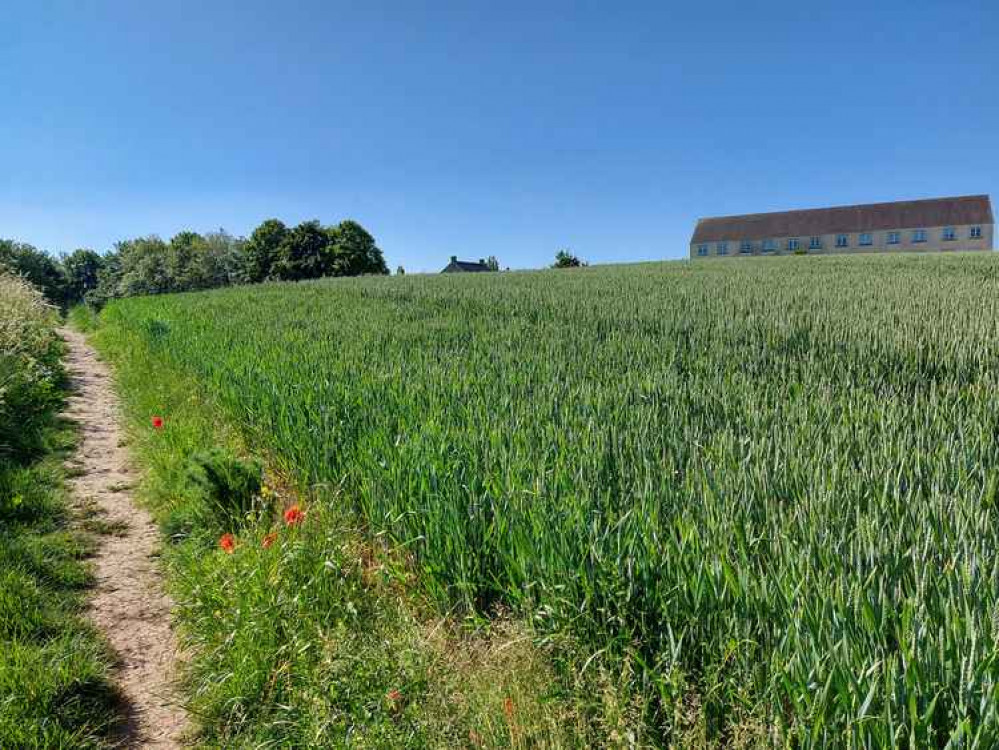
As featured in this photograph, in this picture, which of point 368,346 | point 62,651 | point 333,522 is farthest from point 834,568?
point 368,346

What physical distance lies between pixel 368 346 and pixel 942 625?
6365mm

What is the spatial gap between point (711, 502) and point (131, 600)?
356 cm

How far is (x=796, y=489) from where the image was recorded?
2426mm

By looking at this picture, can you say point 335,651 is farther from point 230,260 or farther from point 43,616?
point 230,260

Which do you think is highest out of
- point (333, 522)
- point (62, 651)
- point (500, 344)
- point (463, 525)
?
point (500, 344)

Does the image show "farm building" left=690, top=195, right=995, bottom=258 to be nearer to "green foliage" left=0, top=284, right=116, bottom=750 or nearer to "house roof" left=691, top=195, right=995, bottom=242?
"house roof" left=691, top=195, right=995, bottom=242

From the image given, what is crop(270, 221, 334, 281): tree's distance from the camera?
70812mm

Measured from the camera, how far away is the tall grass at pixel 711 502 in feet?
5.02

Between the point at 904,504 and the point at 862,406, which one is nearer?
the point at 904,504

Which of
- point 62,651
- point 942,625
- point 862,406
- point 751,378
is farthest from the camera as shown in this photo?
point 751,378

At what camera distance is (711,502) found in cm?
225

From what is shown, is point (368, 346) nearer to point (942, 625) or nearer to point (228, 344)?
point (228, 344)

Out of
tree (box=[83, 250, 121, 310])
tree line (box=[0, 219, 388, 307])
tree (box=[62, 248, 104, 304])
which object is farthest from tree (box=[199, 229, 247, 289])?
tree (box=[62, 248, 104, 304])

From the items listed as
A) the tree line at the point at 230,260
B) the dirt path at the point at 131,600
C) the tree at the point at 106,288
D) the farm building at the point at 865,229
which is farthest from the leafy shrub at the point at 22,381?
the farm building at the point at 865,229
